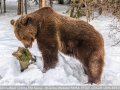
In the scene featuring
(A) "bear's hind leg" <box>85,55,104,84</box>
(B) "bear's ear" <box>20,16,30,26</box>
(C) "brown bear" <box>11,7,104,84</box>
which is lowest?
(A) "bear's hind leg" <box>85,55,104,84</box>

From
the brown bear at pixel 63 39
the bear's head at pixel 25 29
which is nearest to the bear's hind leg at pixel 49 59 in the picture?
the brown bear at pixel 63 39

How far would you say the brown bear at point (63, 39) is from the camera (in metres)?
4.65

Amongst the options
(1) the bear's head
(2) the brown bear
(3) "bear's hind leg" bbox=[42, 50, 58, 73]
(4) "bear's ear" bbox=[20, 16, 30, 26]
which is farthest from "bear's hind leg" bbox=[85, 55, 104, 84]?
(4) "bear's ear" bbox=[20, 16, 30, 26]

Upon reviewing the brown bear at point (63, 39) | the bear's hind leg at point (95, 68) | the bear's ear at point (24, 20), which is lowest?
the bear's hind leg at point (95, 68)

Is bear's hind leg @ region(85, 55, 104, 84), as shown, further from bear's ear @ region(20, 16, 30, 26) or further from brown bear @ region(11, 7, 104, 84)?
bear's ear @ region(20, 16, 30, 26)

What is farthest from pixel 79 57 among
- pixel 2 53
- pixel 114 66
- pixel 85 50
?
pixel 2 53

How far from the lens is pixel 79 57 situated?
476 cm

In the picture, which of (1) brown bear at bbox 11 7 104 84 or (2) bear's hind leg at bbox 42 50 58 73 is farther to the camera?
(2) bear's hind leg at bbox 42 50 58 73

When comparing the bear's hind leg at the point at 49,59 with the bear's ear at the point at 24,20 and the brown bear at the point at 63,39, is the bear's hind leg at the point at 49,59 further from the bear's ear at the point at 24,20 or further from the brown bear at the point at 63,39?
the bear's ear at the point at 24,20

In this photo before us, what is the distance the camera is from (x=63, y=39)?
4805 millimetres

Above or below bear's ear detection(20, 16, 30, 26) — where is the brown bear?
below

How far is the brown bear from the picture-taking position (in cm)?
465

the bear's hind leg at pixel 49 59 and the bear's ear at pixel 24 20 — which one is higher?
the bear's ear at pixel 24 20

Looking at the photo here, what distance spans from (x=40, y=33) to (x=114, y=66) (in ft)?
8.92
